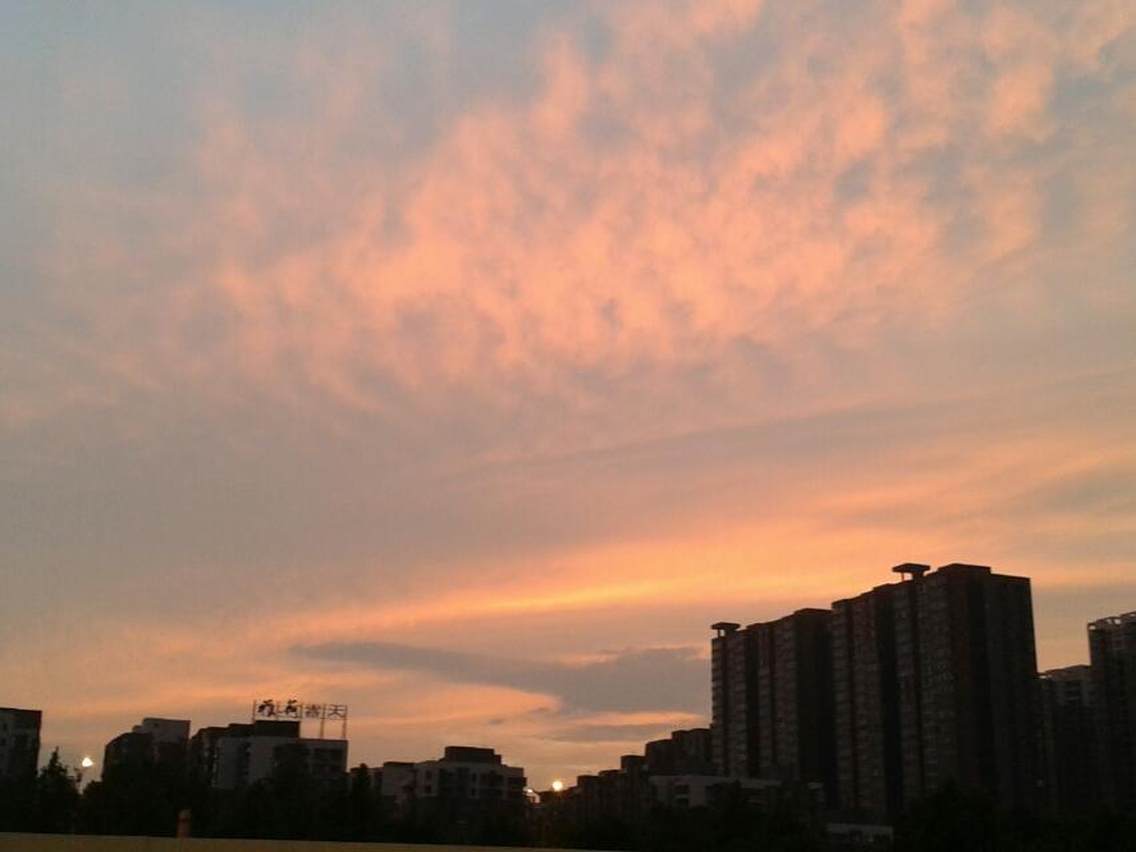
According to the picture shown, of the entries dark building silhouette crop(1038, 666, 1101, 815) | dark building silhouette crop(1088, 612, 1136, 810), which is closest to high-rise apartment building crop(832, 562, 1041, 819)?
dark building silhouette crop(1038, 666, 1101, 815)

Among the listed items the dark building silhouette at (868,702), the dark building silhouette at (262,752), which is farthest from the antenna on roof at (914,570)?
the dark building silhouette at (262,752)

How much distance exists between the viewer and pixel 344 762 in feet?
370

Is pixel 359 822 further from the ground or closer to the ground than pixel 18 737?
closer to the ground

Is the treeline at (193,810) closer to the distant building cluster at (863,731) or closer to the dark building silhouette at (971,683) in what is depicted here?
the distant building cluster at (863,731)

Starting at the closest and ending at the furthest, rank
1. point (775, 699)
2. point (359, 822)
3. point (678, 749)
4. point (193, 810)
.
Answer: point (193, 810)
point (359, 822)
point (775, 699)
point (678, 749)

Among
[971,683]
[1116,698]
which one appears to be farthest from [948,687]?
[1116,698]

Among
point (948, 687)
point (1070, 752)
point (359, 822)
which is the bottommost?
point (359, 822)

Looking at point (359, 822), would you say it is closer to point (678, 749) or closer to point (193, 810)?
point (193, 810)

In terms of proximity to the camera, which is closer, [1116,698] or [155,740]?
[1116,698]

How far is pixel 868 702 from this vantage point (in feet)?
312

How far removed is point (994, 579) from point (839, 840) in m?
22.7

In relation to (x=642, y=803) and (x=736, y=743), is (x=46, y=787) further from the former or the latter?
(x=736, y=743)

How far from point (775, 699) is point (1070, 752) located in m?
23.6

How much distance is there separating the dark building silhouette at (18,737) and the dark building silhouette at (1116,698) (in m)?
82.0
